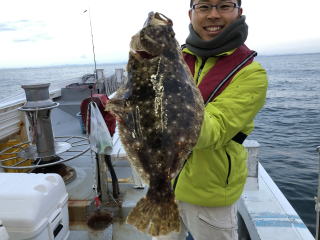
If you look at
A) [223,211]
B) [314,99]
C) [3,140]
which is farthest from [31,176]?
[314,99]

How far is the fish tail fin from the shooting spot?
1826mm

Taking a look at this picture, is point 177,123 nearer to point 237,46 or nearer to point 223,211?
point 237,46

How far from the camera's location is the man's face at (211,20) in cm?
217

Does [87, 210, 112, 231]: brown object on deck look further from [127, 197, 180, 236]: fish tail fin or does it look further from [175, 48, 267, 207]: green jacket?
[127, 197, 180, 236]: fish tail fin

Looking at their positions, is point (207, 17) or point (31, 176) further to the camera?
point (31, 176)

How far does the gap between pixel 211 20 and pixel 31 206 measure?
2.10 metres

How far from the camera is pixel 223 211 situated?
95.3 inches

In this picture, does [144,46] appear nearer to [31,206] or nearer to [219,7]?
[219,7]

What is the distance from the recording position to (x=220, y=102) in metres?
1.86

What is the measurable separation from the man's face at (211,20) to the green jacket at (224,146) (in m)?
0.21

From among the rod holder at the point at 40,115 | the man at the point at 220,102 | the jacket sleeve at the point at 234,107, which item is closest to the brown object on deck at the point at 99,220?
the rod holder at the point at 40,115

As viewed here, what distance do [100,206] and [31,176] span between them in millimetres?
1717

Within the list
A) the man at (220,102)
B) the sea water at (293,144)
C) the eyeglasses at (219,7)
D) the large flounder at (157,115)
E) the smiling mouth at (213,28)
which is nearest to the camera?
the large flounder at (157,115)

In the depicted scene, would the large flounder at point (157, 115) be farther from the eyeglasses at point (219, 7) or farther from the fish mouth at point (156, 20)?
the eyeglasses at point (219, 7)
